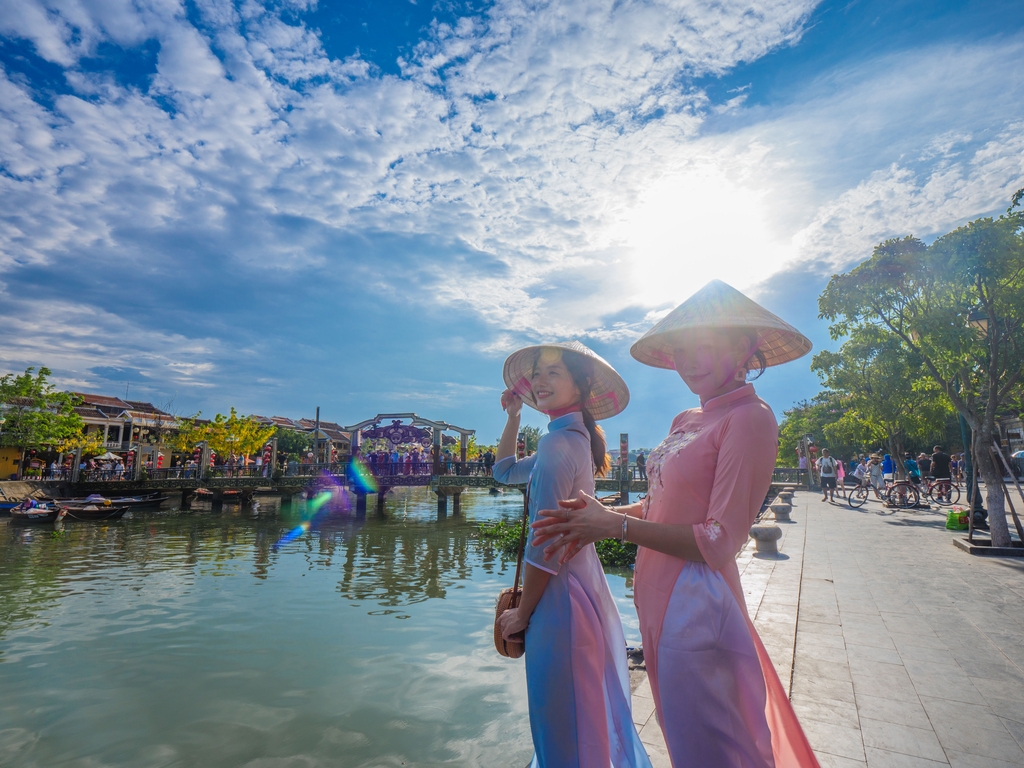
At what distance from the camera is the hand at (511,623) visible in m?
1.83

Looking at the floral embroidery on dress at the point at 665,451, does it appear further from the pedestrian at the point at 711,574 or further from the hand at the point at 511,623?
the hand at the point at 511,623

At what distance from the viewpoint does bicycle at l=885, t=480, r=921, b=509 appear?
599 inches

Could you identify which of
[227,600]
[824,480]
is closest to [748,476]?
[227,600]

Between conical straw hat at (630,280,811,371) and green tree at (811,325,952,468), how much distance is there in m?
9.78

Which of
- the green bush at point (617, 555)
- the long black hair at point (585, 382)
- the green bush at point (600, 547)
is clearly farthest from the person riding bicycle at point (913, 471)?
the long black hair at point (585, 382)

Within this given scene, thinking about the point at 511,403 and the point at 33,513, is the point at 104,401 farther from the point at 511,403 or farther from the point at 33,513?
the point at 511,403

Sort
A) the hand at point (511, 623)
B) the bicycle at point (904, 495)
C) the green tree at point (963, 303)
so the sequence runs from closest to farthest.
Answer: the hand at point (511, 623) < the green tree at point (963, 303) < the bicycle at point (904, 495)

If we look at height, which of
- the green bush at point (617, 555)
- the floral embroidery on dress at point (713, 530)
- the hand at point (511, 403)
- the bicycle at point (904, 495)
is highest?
the hand at point (511, 403)

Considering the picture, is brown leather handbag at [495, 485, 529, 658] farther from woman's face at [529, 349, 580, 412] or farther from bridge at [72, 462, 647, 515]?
bridge at [72, 462, 647, 515]

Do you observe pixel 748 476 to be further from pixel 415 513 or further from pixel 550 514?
pixel 415 513

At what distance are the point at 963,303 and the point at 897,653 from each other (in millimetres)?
6805

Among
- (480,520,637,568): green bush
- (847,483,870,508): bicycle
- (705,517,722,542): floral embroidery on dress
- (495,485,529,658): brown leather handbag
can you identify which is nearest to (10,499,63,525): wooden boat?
(480,520,637,568): green bush

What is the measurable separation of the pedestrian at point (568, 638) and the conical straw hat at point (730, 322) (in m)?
0.48

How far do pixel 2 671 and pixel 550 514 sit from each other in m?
9.14
